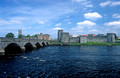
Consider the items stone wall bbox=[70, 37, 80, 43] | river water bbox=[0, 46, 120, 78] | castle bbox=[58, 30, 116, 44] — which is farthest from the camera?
stone wall bbox=[70, 37, 80, 43]

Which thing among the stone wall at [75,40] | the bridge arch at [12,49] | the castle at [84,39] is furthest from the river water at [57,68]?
the stone wall at [75,40]

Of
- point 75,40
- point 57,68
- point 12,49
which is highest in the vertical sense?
point 75,40

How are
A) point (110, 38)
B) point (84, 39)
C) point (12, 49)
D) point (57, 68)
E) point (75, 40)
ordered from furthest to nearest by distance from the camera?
point (75, 40) → point (110, 38) → point (84, 39) → point (12, 49) → point (57, 68)

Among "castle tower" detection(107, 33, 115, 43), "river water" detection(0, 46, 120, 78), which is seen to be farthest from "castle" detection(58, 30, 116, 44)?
"river water" detection(0, 46, 120, 78)

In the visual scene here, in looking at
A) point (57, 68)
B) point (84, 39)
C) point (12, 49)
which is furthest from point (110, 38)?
point (57, 68)

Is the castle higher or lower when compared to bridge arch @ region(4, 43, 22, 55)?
higher

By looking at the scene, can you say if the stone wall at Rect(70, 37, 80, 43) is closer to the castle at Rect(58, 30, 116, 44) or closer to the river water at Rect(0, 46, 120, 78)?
the castle at Rect(58, 30, 116, 44)

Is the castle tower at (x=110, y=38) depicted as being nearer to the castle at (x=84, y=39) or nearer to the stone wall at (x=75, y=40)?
the castle at (x=84, y=39)

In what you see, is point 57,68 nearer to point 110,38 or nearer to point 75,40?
point 75,40

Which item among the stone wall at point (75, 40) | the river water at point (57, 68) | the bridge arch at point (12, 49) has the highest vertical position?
the stone wall at point (75, 40)

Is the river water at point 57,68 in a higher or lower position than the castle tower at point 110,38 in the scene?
lower

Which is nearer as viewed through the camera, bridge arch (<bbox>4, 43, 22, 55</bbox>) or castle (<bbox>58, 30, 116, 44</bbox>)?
bridge arch (<bbox>4, 43, 22, 55</bbox>)

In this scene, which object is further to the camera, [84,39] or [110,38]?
[110,38]

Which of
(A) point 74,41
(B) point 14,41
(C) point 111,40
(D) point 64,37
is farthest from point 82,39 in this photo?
(B) point 14,41
